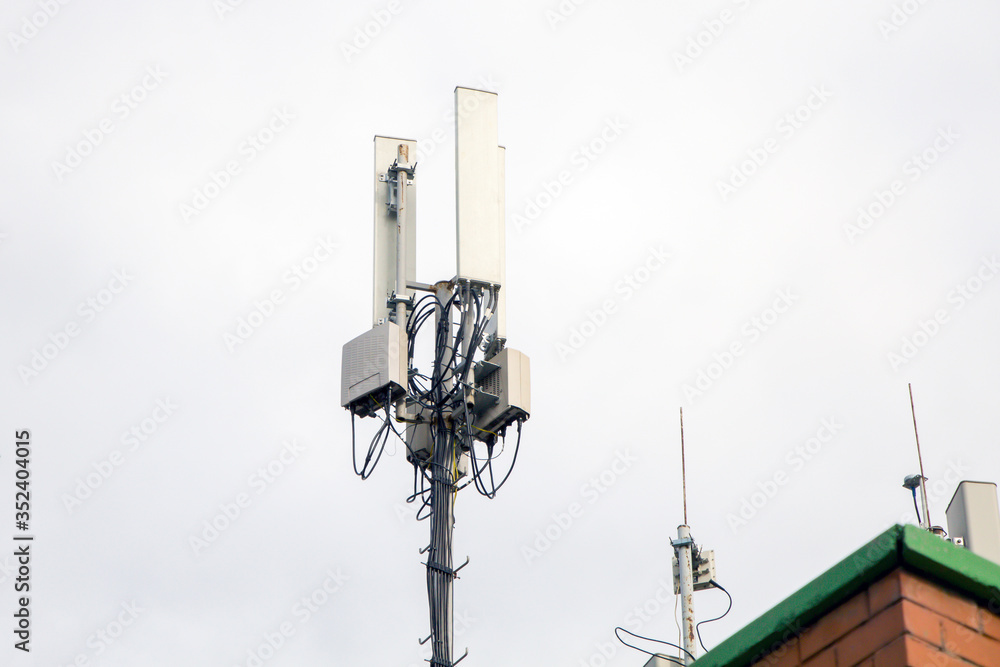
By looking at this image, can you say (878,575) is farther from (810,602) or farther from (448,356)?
(448,356)

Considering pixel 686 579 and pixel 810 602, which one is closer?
pixel 810 602

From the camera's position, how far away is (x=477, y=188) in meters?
12.7

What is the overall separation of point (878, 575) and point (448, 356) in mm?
7826

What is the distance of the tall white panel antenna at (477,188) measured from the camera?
1245 centimetres

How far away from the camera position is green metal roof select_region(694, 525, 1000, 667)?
4531 millimetres

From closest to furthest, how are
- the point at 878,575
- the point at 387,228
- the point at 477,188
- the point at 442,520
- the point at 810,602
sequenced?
the point at 878,575
the point at 810,602
the point at 442,520
the point at 477,188
the point at 387,228

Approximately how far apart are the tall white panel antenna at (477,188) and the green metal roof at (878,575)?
7706 mm

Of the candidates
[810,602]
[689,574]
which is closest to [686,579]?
[689,574]

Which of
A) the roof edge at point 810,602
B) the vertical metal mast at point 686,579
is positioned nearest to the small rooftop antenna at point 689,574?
Result: the vertical metal mast at point 686,579

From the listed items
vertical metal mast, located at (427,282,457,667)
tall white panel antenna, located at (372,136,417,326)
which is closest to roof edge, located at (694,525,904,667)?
vertical metal mast, located at (427,282,457,667)

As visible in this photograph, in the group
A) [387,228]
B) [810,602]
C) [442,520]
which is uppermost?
[387,228]

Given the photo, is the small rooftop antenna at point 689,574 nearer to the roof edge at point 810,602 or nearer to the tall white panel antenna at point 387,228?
the tall white panel antenna at point 387,228

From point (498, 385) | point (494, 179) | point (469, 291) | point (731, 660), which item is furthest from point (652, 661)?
point (731, 660)

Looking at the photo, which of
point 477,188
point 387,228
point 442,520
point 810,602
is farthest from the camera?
point 387,228
